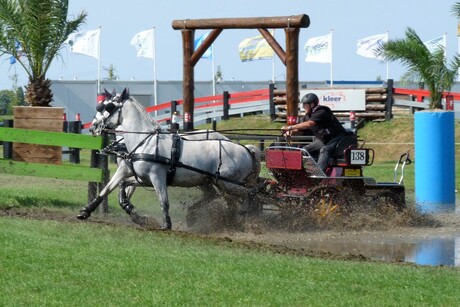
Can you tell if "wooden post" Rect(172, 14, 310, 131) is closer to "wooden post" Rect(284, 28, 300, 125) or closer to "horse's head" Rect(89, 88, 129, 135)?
"wooden post" Rect(284, 28, 300, 125)

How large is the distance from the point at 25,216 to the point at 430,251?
248 inches

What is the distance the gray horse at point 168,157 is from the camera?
51.8ft

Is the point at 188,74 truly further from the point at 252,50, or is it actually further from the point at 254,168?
the point at 252,50

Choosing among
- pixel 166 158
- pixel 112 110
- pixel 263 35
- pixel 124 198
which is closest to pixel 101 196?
pixel 124 198

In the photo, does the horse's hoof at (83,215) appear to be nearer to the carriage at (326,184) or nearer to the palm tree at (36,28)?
the carriage at (326,184)

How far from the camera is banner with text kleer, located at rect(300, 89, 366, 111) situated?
42031mm

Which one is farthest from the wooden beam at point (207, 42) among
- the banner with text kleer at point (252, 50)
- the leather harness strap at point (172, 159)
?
the banner with text kleer at point (252, 50)

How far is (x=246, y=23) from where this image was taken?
21219 mm

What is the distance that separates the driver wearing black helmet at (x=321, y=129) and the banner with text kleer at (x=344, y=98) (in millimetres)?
25168

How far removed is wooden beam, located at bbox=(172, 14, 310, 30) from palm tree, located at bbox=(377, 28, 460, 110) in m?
4.73

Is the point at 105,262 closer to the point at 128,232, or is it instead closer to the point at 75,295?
the point at 75,295

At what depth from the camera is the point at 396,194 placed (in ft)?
55.6

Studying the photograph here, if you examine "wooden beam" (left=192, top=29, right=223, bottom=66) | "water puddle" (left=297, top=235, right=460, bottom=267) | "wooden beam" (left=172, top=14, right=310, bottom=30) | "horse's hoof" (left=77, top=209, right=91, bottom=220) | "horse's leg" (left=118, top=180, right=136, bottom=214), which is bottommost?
"water puddle" (left=297, top=235, right=460, bottom=267)

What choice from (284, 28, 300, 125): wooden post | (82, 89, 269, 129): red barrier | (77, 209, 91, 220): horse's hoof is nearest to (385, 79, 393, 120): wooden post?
(82, 89, 269, 129): red barrier
